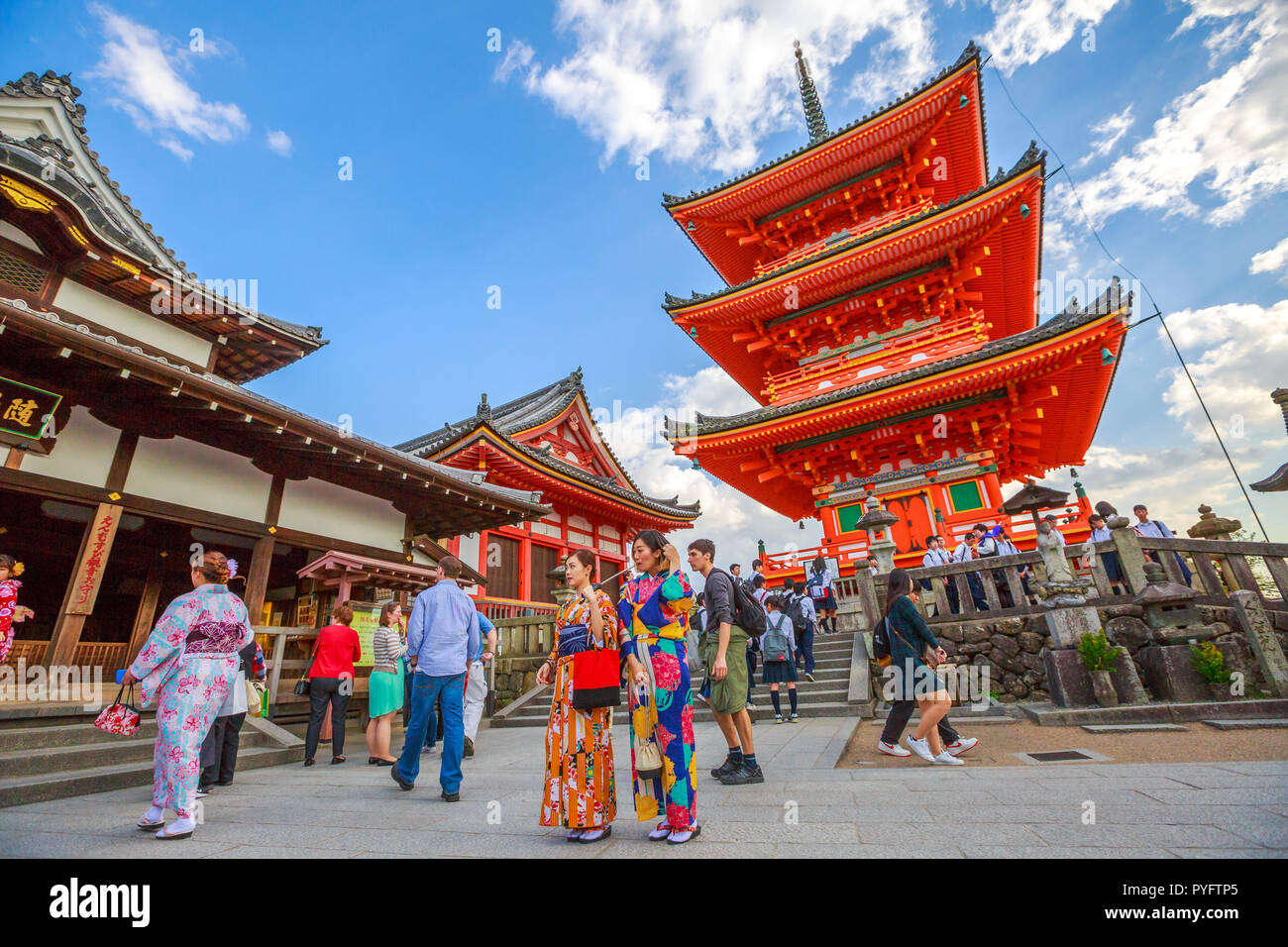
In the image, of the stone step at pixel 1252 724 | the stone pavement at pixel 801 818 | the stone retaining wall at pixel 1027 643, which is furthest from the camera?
the stone retaining wall at pixel 1027 643

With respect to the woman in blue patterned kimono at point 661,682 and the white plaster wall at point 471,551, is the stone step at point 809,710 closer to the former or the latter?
the woman in blue patterned kimono at point 661,682

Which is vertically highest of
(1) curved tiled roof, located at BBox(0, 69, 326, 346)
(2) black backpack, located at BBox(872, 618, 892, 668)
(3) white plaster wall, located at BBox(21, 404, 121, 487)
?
(1) curved tiled roof, located at BBox(0, 69, 326, 346)

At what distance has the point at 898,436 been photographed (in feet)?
47.3

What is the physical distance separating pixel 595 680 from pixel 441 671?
193 centimetres

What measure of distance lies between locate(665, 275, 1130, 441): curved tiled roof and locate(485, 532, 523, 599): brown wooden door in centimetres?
535

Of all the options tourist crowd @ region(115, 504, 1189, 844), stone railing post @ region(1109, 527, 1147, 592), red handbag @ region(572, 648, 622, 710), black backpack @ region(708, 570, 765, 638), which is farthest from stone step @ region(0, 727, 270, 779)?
stone railing post @ region(1109, 527, 1147, 592)

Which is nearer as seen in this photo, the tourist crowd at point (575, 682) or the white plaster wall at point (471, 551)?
the tourist crowd at point (575, 682)

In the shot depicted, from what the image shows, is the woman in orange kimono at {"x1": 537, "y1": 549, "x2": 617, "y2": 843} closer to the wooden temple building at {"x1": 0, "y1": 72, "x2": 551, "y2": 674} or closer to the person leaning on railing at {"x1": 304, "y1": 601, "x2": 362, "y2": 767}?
the person leaning on railing at {"x1": 304, "y1": 601, "x2": 362, "y2": 767}

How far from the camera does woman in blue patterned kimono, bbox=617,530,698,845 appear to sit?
280cm

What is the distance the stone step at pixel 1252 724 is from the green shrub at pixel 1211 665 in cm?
65

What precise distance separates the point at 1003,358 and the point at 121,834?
14.8 m

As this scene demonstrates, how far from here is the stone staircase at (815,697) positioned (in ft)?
25.5

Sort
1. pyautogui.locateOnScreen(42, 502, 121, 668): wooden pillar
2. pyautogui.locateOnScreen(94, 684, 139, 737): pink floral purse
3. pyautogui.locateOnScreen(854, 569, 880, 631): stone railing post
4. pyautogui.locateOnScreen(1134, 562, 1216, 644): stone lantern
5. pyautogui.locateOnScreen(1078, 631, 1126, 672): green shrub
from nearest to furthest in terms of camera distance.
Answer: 1. pyautogui.locateOnScreen(94, 684, 139, 737): pink floral purse
2. pyautogui.locateOnScreen(42, 502, 121, 668): wooden pillar
3. pyautogui.locateOnScreen(1078, 631, 1126, 672): green shrub
4. pyautogui.locateOnScreen(1134, 562, 1216, 644): stone lantern
5. pyautogui.locateOnScreen(854, 569, 880, 631): stone railing post

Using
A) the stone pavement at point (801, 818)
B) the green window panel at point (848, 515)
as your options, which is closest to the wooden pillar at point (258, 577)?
the stone pavement at point (801, 818)
